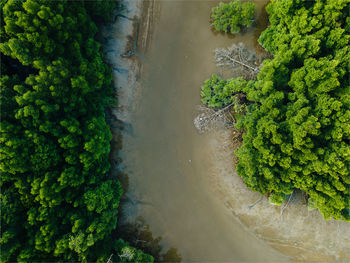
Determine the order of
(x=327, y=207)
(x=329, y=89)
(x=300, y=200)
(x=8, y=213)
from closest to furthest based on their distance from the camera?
(x=8, y=213), (x=329, y=89), (x=327, y=207), (x=300, y=200)

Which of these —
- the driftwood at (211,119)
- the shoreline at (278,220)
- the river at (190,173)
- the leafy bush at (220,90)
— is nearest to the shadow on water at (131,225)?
the river at (190,173)

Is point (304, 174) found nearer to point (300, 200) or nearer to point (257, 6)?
point (300, 200)

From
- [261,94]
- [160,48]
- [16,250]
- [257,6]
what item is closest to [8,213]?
[16,250]

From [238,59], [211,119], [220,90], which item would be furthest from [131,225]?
[238,59]

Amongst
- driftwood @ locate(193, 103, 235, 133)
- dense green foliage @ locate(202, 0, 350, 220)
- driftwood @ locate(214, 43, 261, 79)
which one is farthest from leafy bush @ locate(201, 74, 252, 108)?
driftwood @ locate(214, 43, 261, 79)

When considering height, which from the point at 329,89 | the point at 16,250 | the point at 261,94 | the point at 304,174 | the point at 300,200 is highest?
the point at 329,89

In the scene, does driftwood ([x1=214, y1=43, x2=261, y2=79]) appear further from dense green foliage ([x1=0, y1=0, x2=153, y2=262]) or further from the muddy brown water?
dense green foliage ([x1=0, y1=0, x2=153, y2=262])
